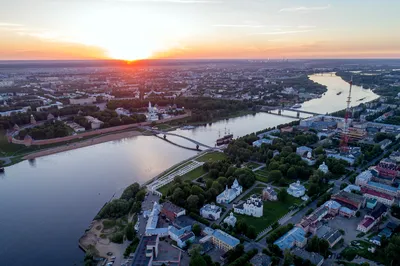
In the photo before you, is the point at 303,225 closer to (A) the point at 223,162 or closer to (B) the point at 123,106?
(A) the point at 223,162

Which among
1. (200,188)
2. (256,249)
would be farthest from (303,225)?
(200,188)

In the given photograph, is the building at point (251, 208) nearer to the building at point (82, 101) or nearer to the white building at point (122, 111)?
the white building at point (122, 111)

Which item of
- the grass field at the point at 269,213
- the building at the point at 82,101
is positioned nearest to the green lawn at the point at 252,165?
the grass field at the point at 269,213

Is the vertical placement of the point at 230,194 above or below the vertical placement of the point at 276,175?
below

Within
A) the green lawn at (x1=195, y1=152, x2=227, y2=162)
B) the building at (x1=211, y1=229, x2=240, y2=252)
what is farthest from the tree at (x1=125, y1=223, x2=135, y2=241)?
the green lawn at (x1=195, y1=152, x2=227, y2=162)

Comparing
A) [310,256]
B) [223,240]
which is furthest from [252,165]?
[310,256]

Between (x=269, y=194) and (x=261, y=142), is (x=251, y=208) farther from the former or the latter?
(x=261, y=142)
